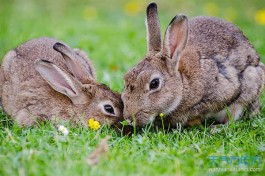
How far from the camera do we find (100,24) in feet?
37.4

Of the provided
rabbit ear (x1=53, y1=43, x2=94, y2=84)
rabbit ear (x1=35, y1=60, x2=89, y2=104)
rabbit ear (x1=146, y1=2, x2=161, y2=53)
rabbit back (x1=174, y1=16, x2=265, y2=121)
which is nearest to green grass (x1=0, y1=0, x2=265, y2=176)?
rabbit back (x1=174, y1=16, x2=265, y2=121)

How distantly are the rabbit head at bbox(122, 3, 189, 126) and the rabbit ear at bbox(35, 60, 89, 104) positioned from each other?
0.76 meters

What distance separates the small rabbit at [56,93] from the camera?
6.12 m

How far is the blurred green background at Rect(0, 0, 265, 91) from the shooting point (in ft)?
29.8

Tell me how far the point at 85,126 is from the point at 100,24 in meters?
5.69

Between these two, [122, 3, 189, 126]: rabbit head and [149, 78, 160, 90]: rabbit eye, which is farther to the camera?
[149, 78, 160, 90]: rabbit eye

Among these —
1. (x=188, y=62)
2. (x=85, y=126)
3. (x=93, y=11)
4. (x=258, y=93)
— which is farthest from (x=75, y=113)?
(x=93, y=11)

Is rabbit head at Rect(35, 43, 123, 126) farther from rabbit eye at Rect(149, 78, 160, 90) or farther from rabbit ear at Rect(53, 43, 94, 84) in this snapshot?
rabbit eye at Rect(149, 78, 160, 90)

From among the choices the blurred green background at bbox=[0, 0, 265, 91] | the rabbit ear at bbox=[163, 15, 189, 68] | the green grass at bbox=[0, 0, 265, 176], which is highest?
the blurred green background at bbox=[0, 0, 265, 91]

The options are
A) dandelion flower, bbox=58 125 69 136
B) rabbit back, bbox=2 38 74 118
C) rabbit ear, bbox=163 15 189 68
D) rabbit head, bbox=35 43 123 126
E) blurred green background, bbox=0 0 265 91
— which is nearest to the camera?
dandelion flower, bbox=58 125 69 136

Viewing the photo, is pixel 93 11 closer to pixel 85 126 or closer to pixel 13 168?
pixel 85 126

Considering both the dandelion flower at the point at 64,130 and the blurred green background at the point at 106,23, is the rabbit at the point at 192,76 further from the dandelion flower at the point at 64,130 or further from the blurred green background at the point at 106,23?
the blurred green background at the point at 106,23

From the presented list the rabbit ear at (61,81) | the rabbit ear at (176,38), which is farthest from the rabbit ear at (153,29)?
the rabbit ear at (61,81)

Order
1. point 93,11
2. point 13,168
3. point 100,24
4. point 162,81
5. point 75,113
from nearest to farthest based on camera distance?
point 13,168 → point 162,81 → point 75,113 → point 100,24 → point 93,11
